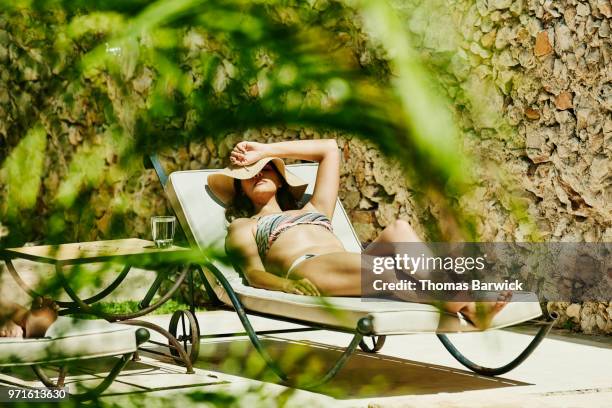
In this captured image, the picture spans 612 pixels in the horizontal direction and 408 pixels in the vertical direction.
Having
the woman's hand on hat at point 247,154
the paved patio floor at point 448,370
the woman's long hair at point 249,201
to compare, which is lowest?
the paved patio floor at point 448,370

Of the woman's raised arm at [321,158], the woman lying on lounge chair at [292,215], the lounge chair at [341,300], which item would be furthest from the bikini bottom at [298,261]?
the woman's raised arm at [321,158]

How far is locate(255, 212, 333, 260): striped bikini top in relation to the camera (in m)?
5.06

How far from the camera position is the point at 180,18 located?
509 mm

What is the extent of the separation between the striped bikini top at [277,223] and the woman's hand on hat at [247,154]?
27cm

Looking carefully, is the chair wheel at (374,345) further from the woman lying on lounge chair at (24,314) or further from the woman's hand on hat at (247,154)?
the woman lying on lounge chair at (24,314)

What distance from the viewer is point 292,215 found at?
518cm

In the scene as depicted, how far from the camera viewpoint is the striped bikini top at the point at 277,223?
16.6 ft

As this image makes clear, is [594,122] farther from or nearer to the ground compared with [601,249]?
farther from the ground

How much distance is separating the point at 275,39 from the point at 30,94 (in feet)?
0.43

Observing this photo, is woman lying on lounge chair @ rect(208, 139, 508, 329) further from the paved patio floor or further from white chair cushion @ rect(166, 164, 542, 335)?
the paved patio floor

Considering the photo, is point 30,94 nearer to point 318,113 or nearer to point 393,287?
point 318,113

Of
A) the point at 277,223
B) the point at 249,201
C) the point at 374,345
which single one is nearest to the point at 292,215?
the point at 277,223

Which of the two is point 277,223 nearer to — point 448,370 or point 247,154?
point 247,154

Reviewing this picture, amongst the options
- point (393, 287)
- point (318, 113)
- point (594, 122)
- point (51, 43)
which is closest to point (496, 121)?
point (318, 113)
